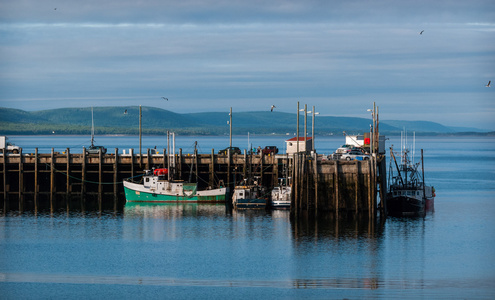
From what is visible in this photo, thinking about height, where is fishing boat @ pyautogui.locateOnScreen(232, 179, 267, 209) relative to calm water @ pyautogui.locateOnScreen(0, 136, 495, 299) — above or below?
above

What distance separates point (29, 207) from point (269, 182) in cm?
2362

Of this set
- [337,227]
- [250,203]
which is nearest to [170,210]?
[250,203]

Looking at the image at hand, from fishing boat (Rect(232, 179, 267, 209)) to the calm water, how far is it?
1738 millimetres

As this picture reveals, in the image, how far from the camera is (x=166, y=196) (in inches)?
3046

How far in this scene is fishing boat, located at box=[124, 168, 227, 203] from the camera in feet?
251

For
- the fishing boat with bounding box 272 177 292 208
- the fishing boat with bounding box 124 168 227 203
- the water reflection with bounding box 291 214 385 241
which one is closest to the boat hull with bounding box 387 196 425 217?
the water reflection with bounding box 291 214 385 241

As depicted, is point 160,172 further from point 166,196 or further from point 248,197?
point 248,197

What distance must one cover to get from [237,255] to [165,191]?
83.5ft

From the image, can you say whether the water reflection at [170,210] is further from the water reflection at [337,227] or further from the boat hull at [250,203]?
the water reflection at [337,227]

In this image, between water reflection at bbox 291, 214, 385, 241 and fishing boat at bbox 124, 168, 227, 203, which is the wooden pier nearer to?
fishing boat at bbox 124, 168, 227, 203

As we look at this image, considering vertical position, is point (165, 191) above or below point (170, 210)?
above

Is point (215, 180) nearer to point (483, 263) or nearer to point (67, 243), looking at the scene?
point (67, 243)

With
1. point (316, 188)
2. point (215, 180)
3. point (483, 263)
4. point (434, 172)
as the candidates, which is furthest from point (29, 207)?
point (434, 172)

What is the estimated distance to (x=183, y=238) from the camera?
5969 centimetres
